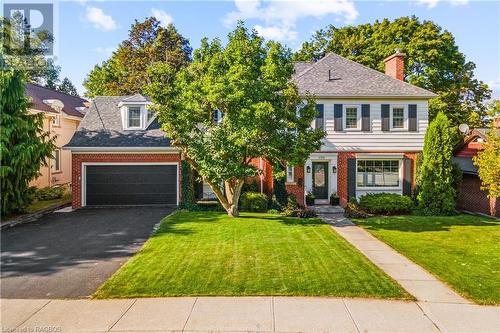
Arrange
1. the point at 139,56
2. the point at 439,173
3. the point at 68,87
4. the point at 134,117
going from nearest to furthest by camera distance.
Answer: the point at 439,173 < the point at 134,117 < the point at 139,56 < the point at 68,87

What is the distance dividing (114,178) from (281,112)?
33.3ft

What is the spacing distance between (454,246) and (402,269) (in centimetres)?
347

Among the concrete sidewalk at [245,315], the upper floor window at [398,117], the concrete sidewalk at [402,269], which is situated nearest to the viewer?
the concrete sidewalk at [245,315]

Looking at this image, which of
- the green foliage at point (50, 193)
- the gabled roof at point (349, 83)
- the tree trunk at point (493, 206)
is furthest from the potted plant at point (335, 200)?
the green foliage at point (50, 193)

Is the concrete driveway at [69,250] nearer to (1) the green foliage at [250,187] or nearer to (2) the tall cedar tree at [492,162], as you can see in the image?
(1) the green foliage at [250,187]

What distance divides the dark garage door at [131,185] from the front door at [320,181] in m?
7.66

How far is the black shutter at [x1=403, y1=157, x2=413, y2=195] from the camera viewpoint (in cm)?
1866

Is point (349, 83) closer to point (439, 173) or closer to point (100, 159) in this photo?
point (439, 173)

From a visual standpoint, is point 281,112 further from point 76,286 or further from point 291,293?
point 76,286

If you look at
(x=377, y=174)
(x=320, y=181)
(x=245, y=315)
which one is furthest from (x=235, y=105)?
(x=377, y=174)

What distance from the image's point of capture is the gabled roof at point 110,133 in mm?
18484

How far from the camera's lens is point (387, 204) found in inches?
673

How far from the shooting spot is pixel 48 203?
63.2ft

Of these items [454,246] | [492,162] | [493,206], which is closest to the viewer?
[454,246]
